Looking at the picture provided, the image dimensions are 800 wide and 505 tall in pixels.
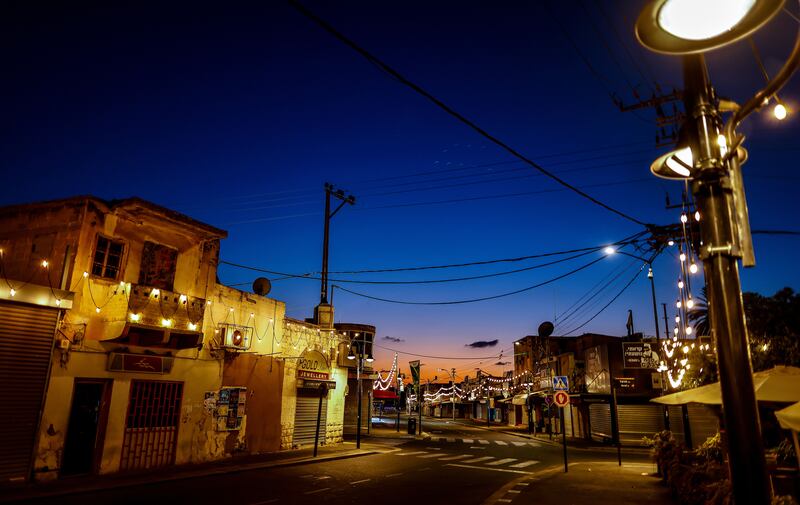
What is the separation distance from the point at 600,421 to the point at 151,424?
31.9 metres

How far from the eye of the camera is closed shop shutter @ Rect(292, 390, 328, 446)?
23500 millimetres

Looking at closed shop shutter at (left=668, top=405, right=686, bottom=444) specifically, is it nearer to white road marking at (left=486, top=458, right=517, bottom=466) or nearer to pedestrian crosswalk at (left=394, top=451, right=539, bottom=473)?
pedestrian crosswalk at (left=394, top=451, right=539, bottom=473)

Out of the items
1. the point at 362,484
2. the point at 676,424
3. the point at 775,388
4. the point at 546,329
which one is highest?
the point at 546,329

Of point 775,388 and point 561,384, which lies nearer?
point 775,388

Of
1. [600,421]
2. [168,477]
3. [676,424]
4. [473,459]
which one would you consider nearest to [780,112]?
[168,477]

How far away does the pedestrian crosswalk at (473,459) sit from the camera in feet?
67.1

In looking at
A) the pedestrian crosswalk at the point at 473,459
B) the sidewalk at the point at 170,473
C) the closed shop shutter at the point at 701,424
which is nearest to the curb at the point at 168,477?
the sidewalk at the point at 170,473

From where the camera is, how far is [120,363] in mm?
15695

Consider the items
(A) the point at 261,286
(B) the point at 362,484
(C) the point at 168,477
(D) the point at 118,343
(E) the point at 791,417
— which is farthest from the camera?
(A) the point at 261,286

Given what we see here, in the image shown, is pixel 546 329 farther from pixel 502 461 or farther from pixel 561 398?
pixel 561 398

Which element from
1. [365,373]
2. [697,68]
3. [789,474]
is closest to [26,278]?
[697,68]

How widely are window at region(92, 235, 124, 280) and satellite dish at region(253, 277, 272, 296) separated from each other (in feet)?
25.4

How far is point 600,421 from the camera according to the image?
122ft

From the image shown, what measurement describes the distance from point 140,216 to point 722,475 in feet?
59.2
